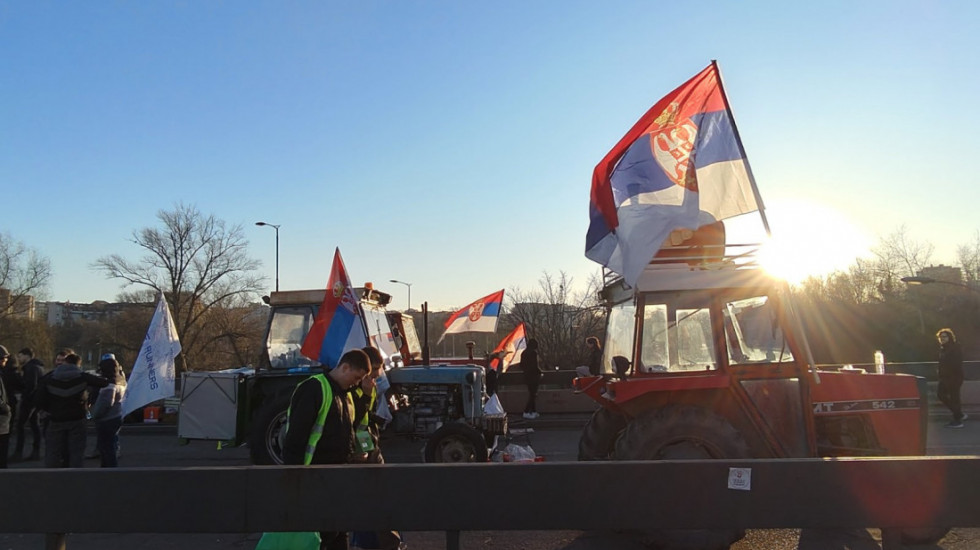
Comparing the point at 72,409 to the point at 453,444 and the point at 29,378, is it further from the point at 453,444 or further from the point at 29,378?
the point at 453,444

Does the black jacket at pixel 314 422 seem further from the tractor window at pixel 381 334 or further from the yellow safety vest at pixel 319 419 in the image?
the tractor window at pixel 381 334

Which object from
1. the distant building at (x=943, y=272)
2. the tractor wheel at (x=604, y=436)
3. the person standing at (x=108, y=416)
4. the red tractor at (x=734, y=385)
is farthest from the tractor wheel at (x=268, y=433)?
the distant building at (x=943, y=272)

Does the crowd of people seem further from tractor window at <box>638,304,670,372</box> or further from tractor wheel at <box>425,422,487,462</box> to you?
tractor window at <box>638,304,670,372</box>

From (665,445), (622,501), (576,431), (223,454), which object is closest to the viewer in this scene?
(622,501)

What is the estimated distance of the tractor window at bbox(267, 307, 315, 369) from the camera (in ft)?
30.1

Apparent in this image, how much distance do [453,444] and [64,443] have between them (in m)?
4.68

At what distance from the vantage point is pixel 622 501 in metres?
3.78

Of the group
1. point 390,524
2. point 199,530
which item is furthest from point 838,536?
point 199,530

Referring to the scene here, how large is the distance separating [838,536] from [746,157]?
131 inches

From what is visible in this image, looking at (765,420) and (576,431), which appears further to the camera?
(576,431)

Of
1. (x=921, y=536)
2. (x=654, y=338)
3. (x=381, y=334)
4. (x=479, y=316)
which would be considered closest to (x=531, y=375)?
(x=479, y=316)

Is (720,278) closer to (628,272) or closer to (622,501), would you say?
(628,272)

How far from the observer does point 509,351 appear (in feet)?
48.8

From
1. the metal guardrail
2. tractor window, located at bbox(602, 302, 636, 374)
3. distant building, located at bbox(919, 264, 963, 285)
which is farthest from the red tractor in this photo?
distant building, located at bbox(919, 264, 963, 285)
